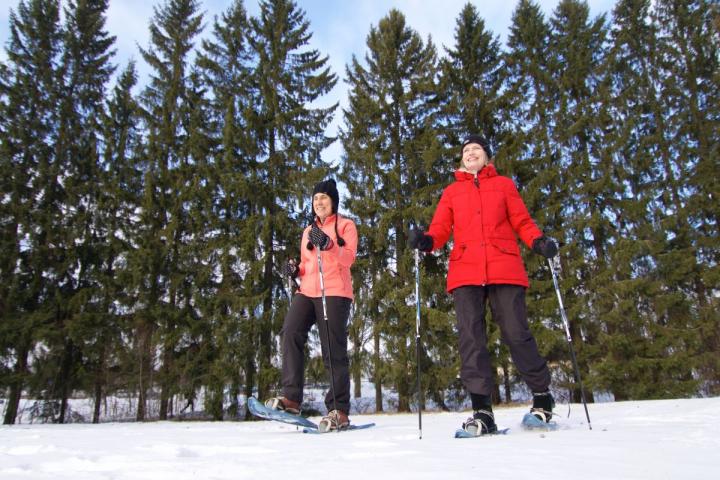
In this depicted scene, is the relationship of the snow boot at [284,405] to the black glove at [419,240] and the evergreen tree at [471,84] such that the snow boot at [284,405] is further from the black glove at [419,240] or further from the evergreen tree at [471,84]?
the evergreen tree at [471,84]

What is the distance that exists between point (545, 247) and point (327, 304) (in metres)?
→ 1.84

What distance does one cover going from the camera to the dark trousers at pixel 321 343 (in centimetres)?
385

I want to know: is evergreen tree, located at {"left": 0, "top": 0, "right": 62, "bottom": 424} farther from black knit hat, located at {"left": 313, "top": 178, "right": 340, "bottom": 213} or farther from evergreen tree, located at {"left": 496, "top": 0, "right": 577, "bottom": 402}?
evergreen tree, located at {"left": 496, "top": 0, "right": 577, "bottom": 402}

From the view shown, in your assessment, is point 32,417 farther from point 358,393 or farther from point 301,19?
point 301,19

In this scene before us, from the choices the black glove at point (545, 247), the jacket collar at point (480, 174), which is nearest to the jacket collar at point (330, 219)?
the jacket collar at point (480, 174)

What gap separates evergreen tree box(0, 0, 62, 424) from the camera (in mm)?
11055

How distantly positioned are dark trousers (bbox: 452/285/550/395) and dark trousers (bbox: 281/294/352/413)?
1.16m

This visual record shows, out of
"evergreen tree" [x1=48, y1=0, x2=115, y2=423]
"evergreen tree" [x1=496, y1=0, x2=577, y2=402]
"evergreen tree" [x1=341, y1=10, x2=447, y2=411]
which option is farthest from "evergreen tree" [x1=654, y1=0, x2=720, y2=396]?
"evergreen tree" [x1=48, y1=0, x2=115, y2=423]

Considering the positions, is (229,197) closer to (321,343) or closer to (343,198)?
(343,198)

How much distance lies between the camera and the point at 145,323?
1166 centimetres

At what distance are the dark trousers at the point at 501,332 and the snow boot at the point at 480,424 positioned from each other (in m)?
0.14

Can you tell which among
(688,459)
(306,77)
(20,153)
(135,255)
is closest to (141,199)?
(135,255)

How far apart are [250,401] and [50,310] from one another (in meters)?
10.4

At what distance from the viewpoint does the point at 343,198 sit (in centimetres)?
1228
